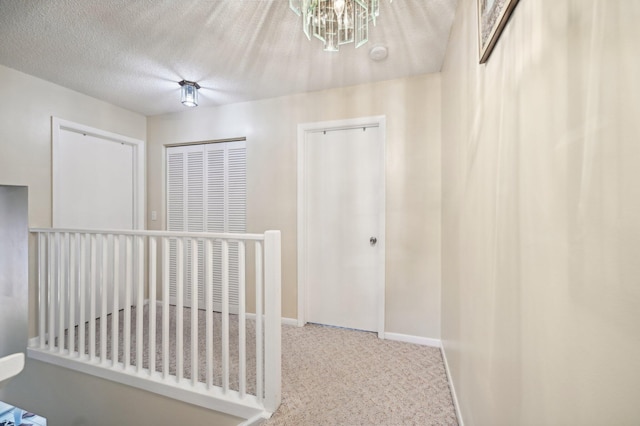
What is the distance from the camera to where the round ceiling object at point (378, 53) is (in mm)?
1977

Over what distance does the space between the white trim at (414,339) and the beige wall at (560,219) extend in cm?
127

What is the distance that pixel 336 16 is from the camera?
4.63 ft

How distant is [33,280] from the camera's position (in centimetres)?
240

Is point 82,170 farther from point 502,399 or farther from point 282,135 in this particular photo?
point 502,399

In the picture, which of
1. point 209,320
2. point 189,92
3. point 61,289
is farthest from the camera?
point 189,92

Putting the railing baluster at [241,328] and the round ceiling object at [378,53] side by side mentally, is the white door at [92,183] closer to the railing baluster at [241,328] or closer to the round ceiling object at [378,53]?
the railing baluster at [241,328]

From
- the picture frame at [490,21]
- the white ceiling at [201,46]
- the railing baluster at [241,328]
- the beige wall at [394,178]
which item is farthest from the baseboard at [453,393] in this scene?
the white ceiling at [201,46]

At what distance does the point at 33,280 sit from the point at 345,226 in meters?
2.89

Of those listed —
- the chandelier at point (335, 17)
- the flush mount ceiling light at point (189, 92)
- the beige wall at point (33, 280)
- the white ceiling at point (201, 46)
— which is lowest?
the beige wall at point (33, 280)

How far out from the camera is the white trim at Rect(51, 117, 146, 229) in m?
2.53

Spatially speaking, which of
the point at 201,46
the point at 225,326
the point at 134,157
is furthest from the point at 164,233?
the point at 134,157

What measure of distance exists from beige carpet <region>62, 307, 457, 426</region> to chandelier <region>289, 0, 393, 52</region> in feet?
6.73

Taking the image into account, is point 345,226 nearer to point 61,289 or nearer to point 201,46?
point 201,46

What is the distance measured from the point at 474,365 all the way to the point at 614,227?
1.03 meters
